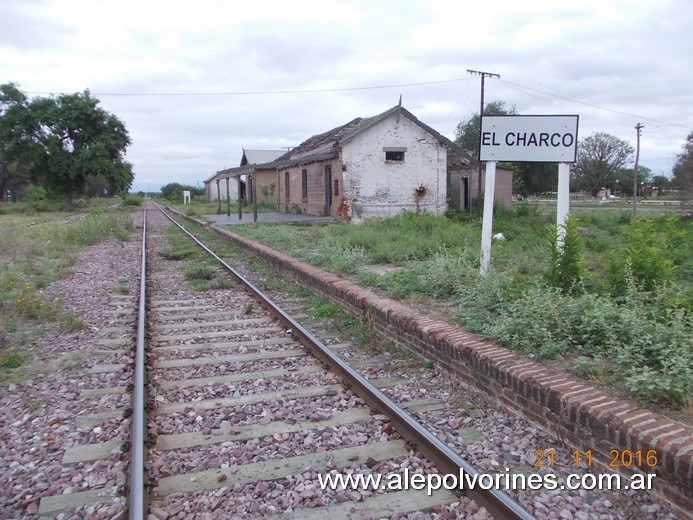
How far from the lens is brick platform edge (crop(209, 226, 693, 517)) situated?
9.07 ft

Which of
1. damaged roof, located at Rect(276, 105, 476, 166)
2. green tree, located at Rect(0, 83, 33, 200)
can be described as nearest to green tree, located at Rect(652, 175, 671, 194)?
damaged roof, located at Rect(276, 105, 476, 166)

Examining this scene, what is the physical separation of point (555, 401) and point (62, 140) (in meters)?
47.7

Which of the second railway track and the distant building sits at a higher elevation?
the distant building

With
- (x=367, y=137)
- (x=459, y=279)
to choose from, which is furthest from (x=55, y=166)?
(x=459, y=279)

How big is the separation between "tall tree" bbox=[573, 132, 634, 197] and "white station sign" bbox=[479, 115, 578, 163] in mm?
78784

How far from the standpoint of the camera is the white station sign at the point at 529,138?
662cm

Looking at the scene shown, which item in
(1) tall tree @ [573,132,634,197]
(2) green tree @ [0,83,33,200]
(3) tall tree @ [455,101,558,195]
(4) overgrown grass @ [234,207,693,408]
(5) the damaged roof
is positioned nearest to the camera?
(4) overgrown grass @ [234,207,693,408]

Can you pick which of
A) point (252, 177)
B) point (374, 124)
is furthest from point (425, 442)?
point (252, 177)

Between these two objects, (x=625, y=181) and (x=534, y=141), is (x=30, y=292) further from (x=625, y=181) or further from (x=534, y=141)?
(x=625, y=181)

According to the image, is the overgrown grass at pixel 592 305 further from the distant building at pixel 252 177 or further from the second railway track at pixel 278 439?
the distant building at pixel 252 177

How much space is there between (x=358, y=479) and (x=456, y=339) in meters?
1.90

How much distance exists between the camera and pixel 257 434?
3.80 meters

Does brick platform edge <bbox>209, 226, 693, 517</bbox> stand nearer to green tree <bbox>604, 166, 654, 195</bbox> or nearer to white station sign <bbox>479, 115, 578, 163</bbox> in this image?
white station sign <bbox>479, 115, 578, 163</bbox>
